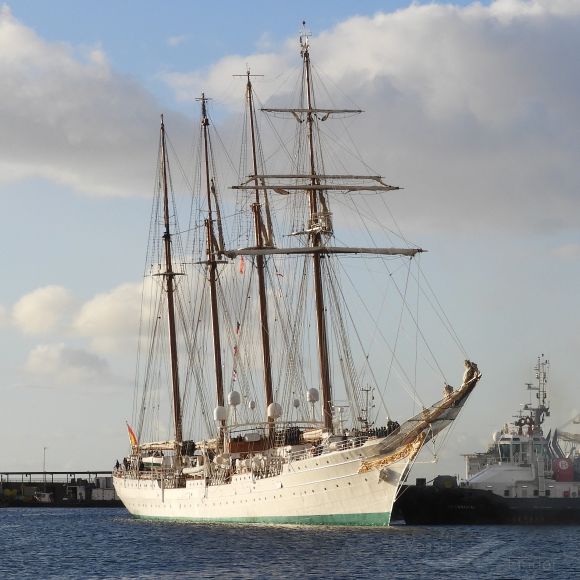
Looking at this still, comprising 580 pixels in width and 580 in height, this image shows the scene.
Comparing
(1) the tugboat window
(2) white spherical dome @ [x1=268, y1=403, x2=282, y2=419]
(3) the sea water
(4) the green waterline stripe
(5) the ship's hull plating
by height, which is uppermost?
(2) white spherical dome @ [x1=268, y1=403, x2=282, y2=419]

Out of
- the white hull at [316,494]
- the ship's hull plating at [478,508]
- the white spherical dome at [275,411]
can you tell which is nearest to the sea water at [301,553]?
the white hull at [316,494]

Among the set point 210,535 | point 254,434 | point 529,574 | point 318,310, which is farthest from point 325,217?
point 529,574

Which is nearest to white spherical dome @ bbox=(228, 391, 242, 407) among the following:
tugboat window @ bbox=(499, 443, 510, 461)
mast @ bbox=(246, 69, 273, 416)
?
mast @ bbox=(246, 69, 273, 416)

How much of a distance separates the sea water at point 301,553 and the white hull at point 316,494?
133 centimetres

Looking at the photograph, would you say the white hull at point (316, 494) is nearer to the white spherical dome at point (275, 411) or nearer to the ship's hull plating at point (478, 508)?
the white spherical dome at point (275, 411)

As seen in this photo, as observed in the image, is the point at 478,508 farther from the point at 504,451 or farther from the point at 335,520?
the point at 335,520

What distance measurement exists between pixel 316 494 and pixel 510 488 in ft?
87.7

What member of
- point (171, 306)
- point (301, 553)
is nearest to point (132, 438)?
point (171, 306)

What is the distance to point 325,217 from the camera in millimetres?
124000

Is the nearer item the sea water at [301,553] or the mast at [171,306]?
the sea water at [301,553]

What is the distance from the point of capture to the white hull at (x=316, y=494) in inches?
4195

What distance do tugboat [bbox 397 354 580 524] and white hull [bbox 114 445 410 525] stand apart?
15.1 m

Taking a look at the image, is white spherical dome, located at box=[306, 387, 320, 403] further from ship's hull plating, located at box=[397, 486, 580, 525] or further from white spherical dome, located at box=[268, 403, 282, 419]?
ship's hull plating, located at box=[397, 486, 580, 525]

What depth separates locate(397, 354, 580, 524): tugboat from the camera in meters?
126
